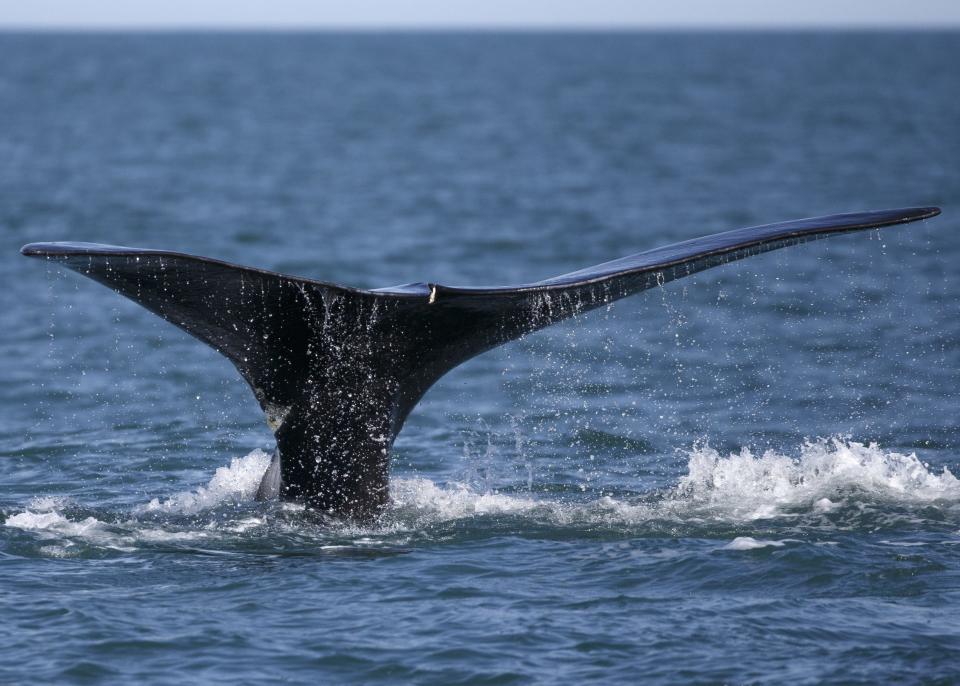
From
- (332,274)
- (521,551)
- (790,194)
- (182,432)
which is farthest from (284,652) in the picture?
(790,194)

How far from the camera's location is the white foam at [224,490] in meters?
8.71

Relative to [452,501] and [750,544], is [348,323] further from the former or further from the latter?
[750,544]

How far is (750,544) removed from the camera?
786 cm

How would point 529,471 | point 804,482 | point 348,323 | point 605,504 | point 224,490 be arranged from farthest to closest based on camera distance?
1. point 529,471
2. point 224,490
3. point 804,482
4. point 605,504
5. point 348,323

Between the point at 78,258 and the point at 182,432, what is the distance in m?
5.25

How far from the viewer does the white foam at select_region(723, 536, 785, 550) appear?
781 centimetres

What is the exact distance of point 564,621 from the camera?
6879mm

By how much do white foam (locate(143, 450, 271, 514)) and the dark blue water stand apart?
0.04m

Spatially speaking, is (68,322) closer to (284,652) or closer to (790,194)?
(284,652)

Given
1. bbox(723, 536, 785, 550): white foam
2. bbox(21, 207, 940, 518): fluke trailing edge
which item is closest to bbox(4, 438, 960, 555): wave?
bbox(723, 536, 785, 550): white foam

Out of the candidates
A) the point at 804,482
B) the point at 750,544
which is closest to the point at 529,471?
the point at 804,482

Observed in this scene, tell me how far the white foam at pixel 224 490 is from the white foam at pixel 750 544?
2772 mm

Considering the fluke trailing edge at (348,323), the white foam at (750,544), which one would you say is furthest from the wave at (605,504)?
the fluke trailing edge at (348,323)

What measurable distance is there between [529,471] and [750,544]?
2.53 meters
